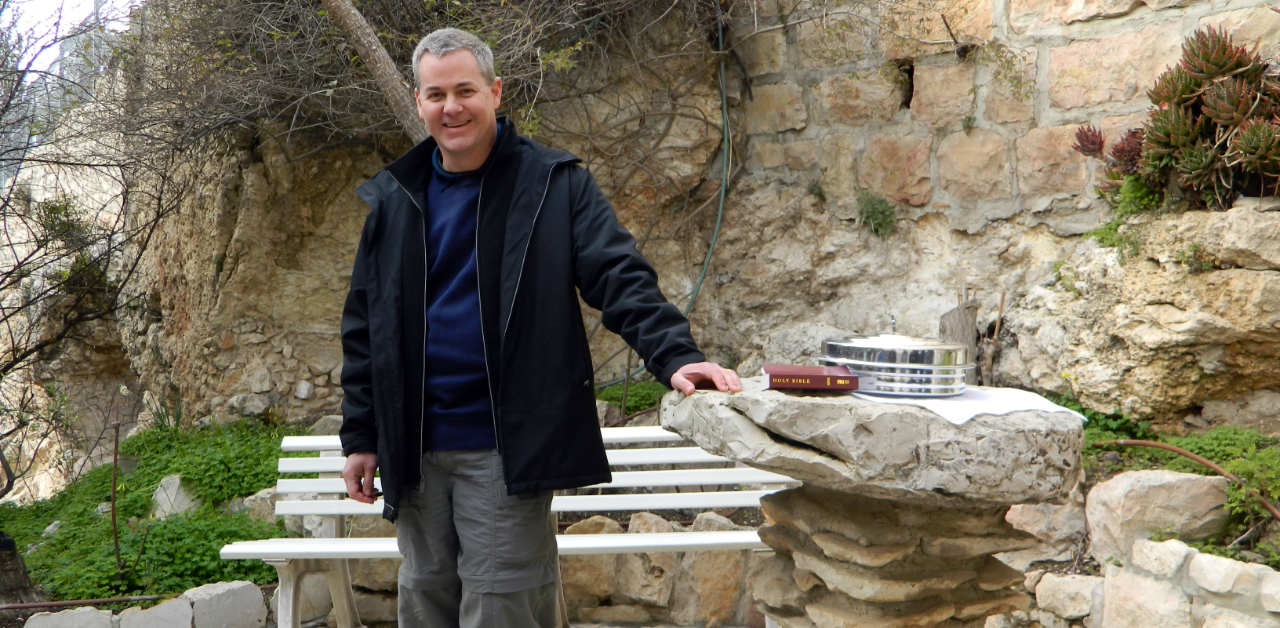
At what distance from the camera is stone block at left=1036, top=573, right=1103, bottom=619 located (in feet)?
9.78

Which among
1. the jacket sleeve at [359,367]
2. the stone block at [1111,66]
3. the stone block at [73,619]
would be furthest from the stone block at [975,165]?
the stone block at [73,619]

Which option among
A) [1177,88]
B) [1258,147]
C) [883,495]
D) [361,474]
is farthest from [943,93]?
[361,474]

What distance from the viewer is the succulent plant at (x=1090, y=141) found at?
147 inches

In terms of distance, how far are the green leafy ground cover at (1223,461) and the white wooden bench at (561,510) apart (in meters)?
1.25

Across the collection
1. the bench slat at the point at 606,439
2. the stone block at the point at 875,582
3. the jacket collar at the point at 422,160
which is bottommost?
the stone block at the point at 875,582

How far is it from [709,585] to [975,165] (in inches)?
91.3

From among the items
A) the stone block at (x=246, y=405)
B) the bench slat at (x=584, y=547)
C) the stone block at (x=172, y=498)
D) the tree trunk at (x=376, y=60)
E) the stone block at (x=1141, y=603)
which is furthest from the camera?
the stone block at (x=246, y=405)

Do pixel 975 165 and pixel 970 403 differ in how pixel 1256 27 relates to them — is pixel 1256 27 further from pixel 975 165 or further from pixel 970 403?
pixel 970 403

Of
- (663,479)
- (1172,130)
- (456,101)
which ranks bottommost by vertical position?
(663,479)

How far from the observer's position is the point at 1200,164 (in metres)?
3.28

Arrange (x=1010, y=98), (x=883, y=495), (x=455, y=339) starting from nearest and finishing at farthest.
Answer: (x=883, y=495), (x=455, y=339), (x=1010, y=98)

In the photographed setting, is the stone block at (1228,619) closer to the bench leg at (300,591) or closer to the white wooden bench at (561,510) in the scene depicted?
the white wooden bench at (561,510)

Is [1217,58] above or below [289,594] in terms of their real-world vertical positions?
above

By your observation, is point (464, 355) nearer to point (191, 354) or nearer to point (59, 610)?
point (59, 610)
